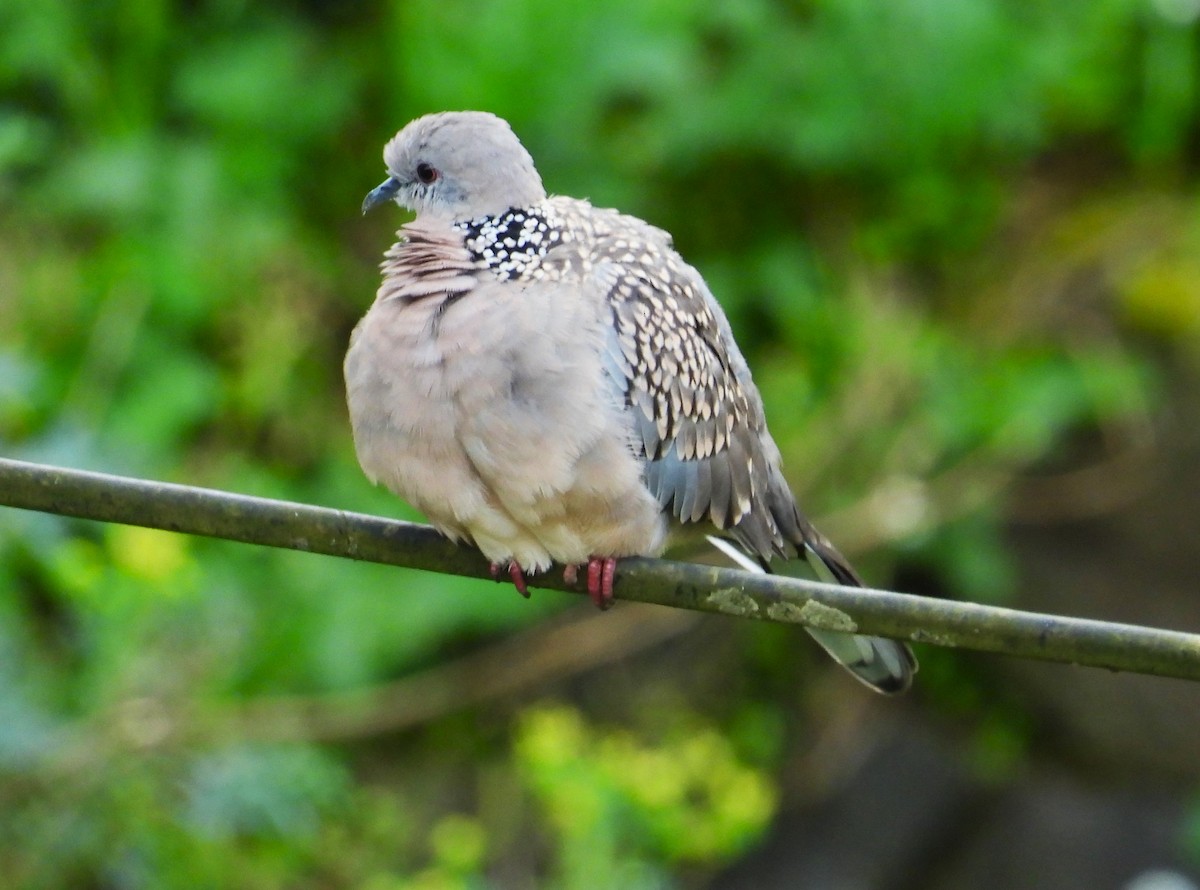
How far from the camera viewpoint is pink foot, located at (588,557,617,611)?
2.21 m

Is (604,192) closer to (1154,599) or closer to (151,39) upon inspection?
(151,39)

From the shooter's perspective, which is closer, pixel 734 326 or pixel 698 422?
pixel 698 422

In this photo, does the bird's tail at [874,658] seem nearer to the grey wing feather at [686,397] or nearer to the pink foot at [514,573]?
the grey wing feather at [686,397]

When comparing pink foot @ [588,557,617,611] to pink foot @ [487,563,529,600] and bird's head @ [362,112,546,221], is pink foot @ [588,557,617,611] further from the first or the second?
bird's head @ [362,112,546,221]

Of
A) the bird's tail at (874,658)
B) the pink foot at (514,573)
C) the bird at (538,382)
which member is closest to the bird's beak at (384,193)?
the bird at (538,382)

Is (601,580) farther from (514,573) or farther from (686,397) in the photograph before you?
(686,397)

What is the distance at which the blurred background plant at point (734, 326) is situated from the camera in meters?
3.34

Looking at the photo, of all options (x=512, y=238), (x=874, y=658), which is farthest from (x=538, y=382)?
(x=874, y=658)

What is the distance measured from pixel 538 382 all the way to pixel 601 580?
1.02ft

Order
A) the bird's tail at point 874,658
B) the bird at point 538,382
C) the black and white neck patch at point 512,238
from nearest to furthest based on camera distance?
1. the bird at point 538,382
2. the black and white neck patch at point 512,238
3. the bird's tail at point 874,658

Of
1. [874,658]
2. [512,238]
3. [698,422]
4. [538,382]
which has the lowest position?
[874,658]

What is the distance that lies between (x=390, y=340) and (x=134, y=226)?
2.14 metres

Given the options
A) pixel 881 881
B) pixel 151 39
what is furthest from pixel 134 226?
pixel 881 881

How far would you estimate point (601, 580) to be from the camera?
2.22 m
